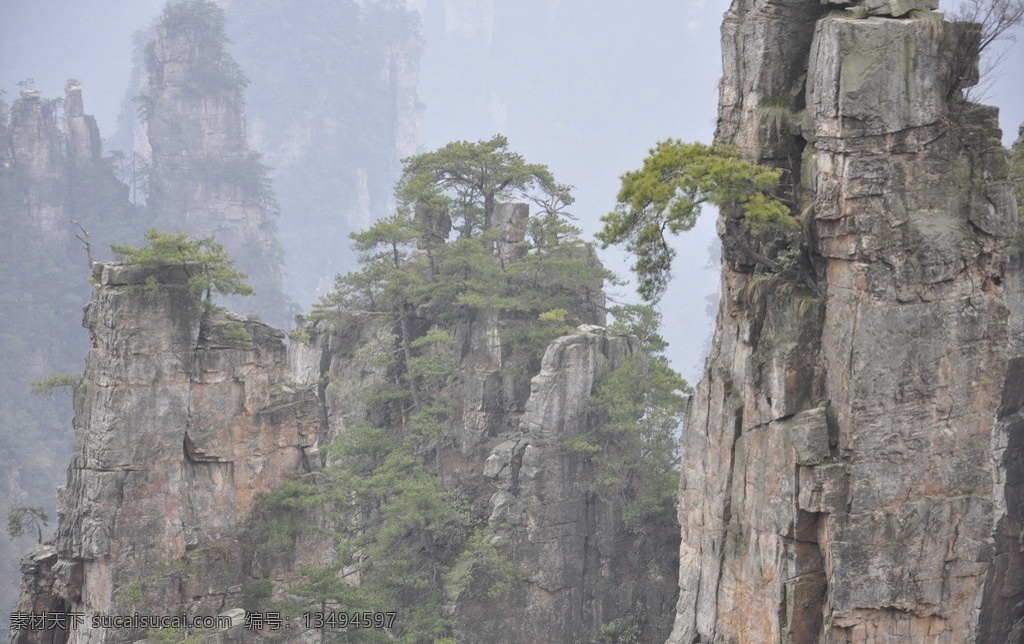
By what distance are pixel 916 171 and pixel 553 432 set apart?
633 inches

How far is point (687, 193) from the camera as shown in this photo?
16.5 m

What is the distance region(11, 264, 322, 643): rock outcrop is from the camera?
23391 mm

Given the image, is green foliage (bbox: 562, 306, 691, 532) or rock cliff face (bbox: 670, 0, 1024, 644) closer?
rock cliff face (bbox: 670, 0, 1024, 644)

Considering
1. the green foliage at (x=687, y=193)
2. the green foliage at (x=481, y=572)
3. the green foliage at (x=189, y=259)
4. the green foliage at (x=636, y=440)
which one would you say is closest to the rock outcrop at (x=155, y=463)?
the green foliage at (x=189, y=259)

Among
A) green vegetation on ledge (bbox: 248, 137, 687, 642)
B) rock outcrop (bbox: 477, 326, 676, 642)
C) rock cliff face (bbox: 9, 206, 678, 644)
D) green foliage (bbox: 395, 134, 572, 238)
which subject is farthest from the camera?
green foliage (bbox: 395, 134, 572, 238)

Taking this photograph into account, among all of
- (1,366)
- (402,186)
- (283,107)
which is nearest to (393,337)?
(402,186)

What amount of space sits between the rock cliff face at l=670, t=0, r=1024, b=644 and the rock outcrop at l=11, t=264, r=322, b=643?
13.1 metres

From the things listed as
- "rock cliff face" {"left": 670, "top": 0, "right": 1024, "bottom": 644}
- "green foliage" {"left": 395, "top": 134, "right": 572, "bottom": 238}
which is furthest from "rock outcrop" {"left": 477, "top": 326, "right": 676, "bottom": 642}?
"rock cliff face" {"left": 670, "top": 0, "right": 1024, "bottom": 644}

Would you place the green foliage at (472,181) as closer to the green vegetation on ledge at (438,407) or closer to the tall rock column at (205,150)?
the green vegetation on ledge at (438,407)

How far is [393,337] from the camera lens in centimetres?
3369

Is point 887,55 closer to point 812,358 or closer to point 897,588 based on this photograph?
point 812,358

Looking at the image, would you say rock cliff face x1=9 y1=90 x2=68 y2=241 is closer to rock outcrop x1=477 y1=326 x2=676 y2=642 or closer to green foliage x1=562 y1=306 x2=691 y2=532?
rock outcrop x1=477 y1=326 x2=676 y2=642

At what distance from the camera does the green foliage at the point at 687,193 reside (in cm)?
1606

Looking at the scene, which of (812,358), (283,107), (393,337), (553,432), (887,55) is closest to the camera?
(887,55)
